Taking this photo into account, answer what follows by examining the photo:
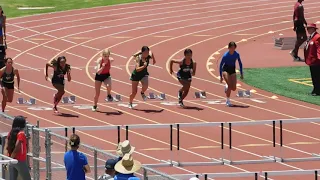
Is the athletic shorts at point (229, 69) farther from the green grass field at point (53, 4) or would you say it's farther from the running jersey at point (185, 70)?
the green grass field at point (53, 4)

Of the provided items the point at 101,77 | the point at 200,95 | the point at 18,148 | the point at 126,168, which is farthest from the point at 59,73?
the point at 126,168

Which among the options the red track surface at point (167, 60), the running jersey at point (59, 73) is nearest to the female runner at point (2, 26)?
the red track surface at point (167, 60)

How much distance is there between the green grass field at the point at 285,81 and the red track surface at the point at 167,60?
0.48 meters

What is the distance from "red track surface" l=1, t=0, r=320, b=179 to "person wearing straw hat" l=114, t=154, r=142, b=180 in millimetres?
3672

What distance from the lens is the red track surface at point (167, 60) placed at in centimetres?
2333

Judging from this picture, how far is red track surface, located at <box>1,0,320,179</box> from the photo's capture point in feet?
76.5

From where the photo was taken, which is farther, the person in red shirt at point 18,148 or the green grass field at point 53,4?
the green grass field at point 53,4

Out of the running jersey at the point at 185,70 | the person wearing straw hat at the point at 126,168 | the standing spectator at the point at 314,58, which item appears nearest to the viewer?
the person wearing straw hat at the point at 126,168

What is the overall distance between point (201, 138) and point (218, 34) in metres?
15.4

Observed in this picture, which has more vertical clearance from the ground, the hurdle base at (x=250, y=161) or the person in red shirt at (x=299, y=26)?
the person in red shirt at (x=299, y=26)

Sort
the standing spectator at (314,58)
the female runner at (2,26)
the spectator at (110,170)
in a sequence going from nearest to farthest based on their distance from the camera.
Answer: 1. the spectator at (110,170)
2. the standing spectator at (314,58)
3. the female runner at (2,26)

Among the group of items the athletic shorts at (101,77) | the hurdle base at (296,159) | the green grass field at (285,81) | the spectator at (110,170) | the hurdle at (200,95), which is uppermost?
the spectator at (110,170)

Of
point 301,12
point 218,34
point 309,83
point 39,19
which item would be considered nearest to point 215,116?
point 309,83

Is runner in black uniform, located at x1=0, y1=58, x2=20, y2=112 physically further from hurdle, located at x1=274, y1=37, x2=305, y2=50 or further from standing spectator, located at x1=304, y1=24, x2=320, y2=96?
hurdle, located at x1=274, y1=37, x2=305, y2=50
